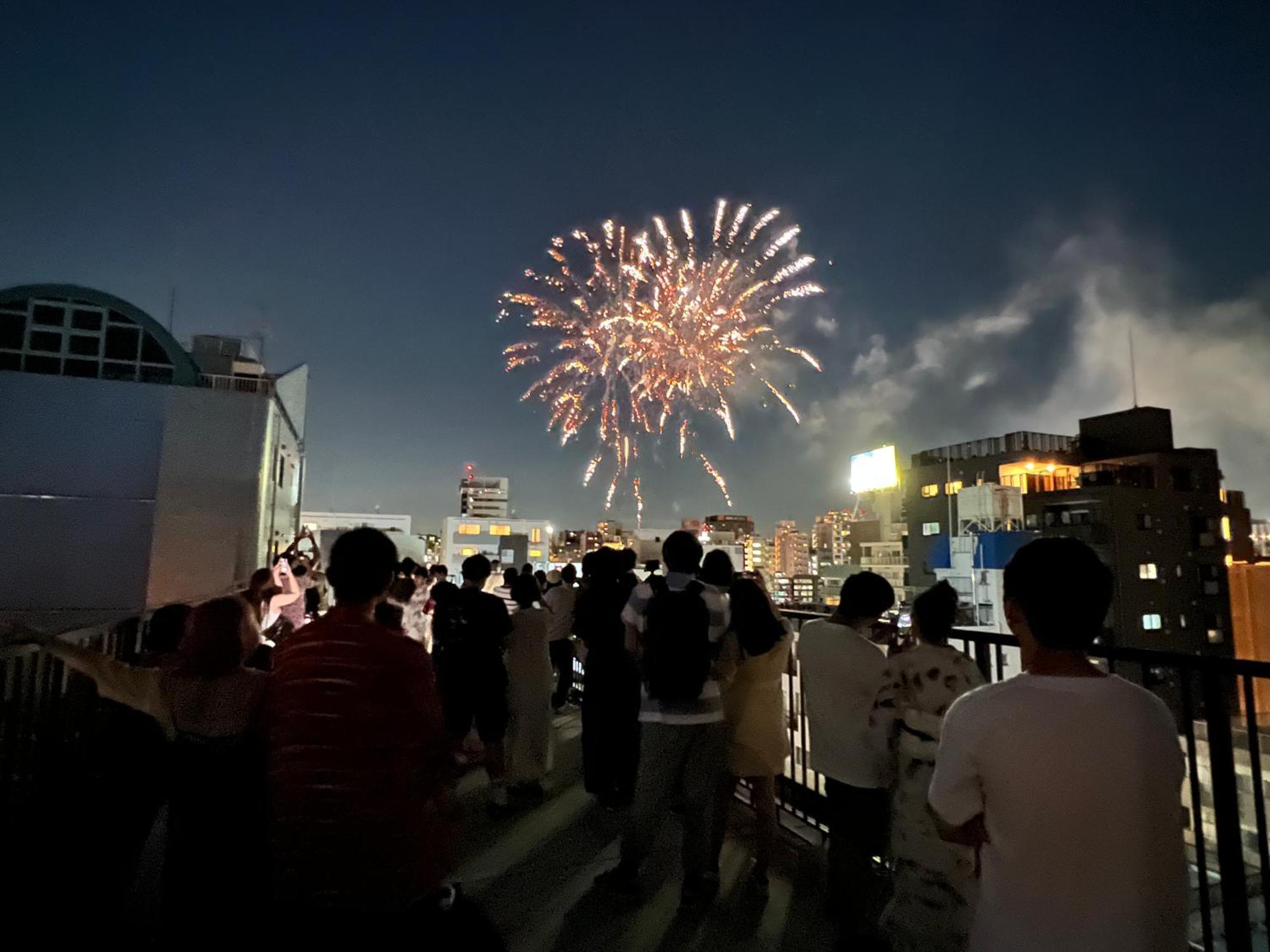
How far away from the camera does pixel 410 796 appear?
1.90 metres

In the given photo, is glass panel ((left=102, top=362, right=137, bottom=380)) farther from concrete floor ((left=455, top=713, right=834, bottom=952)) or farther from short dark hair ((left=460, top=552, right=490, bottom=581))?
concrete floor ((left=455, top=713, right=834, bottom=952))

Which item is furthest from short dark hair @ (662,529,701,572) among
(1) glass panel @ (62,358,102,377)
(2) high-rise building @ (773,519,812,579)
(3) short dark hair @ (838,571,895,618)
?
(2) high-rise building @ (773,519,812,579)

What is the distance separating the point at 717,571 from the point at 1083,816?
279 centimetres

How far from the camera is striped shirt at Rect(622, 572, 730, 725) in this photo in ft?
11.6

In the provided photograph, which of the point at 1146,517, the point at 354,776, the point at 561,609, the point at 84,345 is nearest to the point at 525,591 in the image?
the point at 561,609

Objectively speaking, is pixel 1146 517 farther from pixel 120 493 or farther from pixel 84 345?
pixel 84 345

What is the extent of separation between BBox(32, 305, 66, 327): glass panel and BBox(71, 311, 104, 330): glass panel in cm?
20

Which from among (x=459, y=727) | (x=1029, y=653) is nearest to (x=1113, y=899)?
(x=1029, y=653)

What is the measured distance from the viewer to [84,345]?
53.6 ft

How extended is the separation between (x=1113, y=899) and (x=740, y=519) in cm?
15459

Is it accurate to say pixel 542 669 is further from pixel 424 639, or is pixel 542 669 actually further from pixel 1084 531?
pixel 1084 531

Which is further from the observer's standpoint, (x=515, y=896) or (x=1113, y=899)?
(x=515, y=896)

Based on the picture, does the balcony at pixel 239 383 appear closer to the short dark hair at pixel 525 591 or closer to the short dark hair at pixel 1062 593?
the short dark hair at pixel 525 591

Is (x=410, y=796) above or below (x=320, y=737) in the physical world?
below
